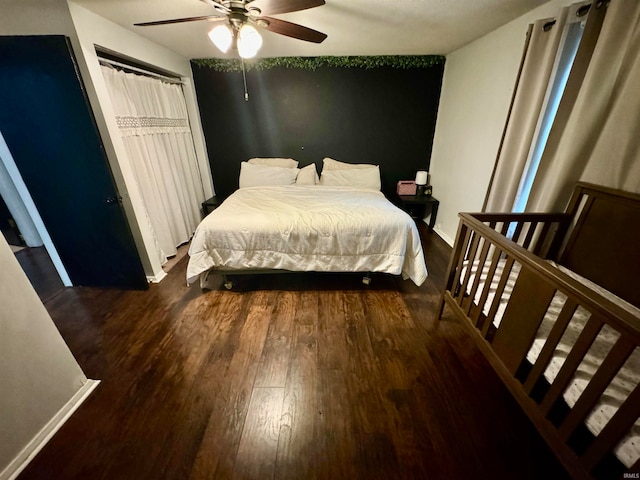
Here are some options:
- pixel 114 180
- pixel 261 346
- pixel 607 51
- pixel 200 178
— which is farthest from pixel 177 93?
pixel 607 51

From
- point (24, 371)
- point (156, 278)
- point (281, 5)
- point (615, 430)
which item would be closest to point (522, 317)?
point (615, 430)

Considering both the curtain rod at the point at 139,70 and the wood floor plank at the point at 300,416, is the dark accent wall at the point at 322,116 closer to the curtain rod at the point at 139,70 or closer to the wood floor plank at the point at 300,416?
the curtain rod at the point at 139,70

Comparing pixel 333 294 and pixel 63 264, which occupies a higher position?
pixel 63 264

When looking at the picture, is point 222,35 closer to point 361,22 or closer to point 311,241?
point 361,22

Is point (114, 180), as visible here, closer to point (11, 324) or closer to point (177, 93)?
point (11, 324)

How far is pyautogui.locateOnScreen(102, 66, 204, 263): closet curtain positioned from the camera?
2244 millimetres

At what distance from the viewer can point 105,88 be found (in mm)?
1914

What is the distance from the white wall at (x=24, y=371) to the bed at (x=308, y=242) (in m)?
0.94

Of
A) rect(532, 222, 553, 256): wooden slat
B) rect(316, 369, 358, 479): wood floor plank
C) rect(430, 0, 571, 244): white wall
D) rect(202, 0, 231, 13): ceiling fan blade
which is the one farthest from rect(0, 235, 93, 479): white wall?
rect(430, 0, 571, 244): white wall

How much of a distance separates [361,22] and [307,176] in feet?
5.70

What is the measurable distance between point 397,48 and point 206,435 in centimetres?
390

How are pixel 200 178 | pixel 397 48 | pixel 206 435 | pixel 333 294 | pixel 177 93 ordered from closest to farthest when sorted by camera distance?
pixel 206 435 → pixel 333 294 → pixel 397 48 → pixel 177 93 → pixel 200 178

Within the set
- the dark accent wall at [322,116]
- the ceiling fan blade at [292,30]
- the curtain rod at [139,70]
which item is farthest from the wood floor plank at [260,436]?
the dark accent wall at [322,116]

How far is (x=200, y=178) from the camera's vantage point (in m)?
3.65
